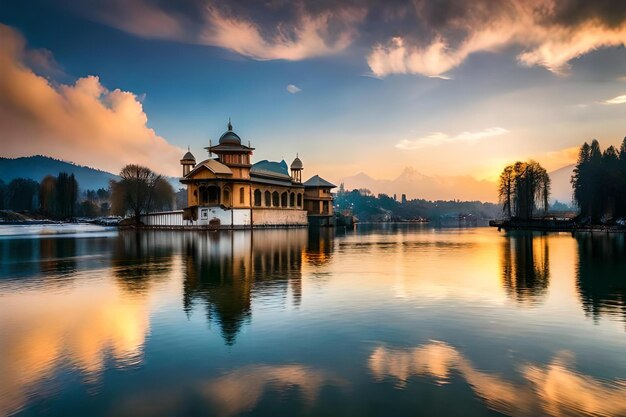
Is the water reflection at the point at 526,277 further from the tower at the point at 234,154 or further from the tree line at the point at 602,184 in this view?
the tower at the point at 234,154

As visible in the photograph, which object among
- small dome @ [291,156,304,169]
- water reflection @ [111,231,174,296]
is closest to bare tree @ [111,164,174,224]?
small dome @ [291,156,304,169]

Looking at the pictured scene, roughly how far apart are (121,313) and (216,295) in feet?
14.5

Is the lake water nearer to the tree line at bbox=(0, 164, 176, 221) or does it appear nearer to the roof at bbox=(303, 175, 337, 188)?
the tree line at bbox=(0, 164, 176, 221)

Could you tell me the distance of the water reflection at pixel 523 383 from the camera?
348 inches

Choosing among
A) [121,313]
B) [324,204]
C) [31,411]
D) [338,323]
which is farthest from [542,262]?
[324,204]

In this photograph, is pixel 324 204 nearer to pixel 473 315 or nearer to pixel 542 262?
pixel 542 262

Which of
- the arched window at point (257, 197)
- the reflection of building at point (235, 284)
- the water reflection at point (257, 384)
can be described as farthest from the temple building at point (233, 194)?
the water reflection at point (257, 384)

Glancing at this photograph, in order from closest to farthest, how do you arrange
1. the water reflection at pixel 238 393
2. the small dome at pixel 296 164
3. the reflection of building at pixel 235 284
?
the water reflection at pixel 238 393, the reflection of building at pixel 235 284, the small dome at pixel 296 164

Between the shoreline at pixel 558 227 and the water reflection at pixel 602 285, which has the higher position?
the shoreline at pixel 558 227

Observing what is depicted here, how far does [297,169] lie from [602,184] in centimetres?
7470

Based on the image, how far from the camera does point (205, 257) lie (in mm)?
37656

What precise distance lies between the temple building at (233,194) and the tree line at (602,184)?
67256mm

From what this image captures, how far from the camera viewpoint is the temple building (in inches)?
3713

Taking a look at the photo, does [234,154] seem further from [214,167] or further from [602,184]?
[602,184]
